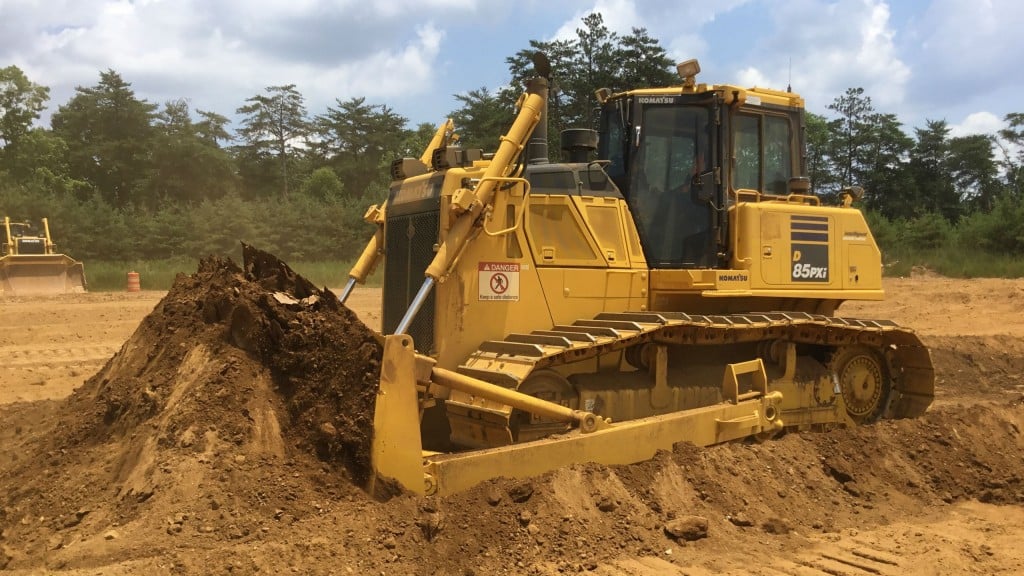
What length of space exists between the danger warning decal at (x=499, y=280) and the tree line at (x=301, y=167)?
19.7 m

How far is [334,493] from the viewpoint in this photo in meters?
4.98

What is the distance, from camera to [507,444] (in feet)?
19.1

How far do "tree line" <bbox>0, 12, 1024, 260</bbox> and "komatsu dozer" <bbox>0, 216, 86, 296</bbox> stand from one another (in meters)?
9.45

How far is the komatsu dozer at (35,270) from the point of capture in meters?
22.2

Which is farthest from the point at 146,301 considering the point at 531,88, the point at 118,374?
the point at 531,88

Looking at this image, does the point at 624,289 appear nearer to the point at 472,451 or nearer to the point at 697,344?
the point at 697,344

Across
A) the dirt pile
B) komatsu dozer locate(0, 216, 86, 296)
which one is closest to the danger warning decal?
the dirt pile

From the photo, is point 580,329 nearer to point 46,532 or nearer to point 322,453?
point 322,453

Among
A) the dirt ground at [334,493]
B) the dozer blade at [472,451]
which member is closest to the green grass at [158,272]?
the dirt ground at [334,493]

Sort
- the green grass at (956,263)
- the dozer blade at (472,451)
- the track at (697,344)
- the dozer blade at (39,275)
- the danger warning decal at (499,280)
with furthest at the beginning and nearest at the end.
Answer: the green grass at (956,263) → the dozer blade at (39,275) → the danger warning decal at (499,280) → the track at (697,344) → the dozer blade at (472,451)

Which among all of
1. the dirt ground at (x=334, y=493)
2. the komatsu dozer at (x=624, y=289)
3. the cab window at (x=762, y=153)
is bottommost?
the dirt ground at (x=334, y=493)

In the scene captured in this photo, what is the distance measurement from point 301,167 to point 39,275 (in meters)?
31.6

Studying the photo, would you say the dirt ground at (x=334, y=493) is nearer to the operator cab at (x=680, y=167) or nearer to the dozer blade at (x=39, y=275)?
the operator cab at (x=680, y=167)

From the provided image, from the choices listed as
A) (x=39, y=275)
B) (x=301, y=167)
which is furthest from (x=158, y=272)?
(x=301, y=167)
